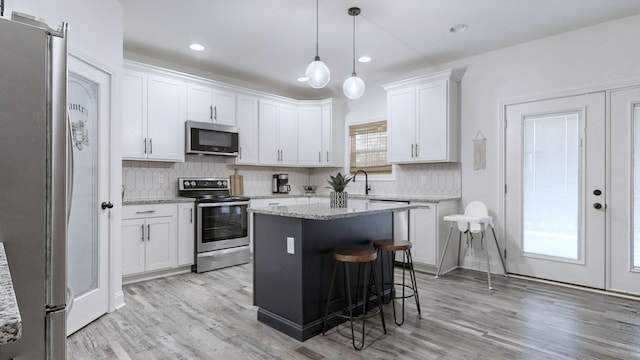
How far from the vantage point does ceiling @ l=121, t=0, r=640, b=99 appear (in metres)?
3.15

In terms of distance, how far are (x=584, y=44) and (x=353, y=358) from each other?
3.90 meters

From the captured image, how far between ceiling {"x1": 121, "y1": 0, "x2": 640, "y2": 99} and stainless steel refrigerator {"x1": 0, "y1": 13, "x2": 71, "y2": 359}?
233 centimetres

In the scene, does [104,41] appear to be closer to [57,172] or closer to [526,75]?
[57,172]

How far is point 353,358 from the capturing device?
217 cm

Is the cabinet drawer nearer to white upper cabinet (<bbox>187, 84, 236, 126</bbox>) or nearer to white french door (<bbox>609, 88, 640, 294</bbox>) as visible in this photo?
white upper cabinet (<bbox>187, 84, 236, 126</bbox>)

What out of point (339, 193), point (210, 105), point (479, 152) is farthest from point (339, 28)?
point (479, 152)

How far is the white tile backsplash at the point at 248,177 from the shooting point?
428 cm

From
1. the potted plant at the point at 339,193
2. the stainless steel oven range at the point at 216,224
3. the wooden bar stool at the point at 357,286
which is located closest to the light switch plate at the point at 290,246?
the wooden bar stool at the point at 357,286

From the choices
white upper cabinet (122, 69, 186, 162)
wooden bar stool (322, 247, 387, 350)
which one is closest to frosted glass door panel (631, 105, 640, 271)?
wooden bar stool (322, 247, 387, 350)

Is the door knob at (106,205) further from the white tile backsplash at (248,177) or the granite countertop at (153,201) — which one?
the white tile backsplash at (248,177)

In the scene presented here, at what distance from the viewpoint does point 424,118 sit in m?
4.52

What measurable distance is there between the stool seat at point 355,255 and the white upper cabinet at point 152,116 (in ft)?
9.16

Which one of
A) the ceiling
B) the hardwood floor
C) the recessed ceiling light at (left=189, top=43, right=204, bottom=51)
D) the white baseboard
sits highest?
the ceiling

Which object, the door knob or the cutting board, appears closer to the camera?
the door knob
